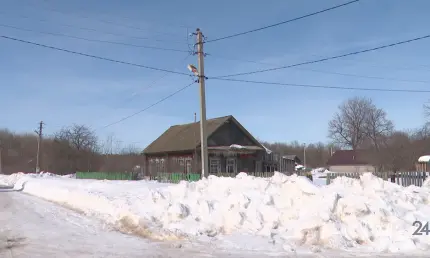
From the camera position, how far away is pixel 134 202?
1397cm

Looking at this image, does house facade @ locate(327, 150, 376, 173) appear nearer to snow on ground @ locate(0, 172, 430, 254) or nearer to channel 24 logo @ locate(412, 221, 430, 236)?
snow on ground @ locate(0, 172, 430, 254)

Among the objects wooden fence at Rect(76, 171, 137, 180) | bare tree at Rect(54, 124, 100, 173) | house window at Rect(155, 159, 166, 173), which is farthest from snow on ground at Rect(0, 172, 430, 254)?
bare tree at Rect(54, 124, 100, 173)

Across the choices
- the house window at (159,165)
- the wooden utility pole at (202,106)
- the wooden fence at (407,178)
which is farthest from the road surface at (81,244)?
the house window at (159,165)

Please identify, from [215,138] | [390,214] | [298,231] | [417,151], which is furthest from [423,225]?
[417,151]

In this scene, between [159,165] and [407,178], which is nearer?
[407,178]

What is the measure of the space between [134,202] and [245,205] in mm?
4094

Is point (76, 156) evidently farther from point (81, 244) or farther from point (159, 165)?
point (81, 244)

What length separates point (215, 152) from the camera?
40375 mm

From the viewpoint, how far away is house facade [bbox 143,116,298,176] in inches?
1592

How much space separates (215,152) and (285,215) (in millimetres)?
29212

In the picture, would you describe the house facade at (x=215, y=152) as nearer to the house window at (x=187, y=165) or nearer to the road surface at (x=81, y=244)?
the house window at (x=187, y=165)

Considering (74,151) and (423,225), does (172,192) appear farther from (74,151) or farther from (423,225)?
(74,151)

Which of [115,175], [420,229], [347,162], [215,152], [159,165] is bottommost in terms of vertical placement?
[420,229]

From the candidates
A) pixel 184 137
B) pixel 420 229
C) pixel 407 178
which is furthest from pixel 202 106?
pixel 184 137
